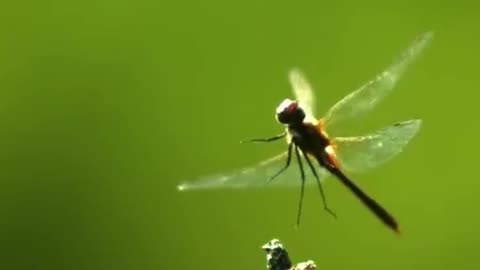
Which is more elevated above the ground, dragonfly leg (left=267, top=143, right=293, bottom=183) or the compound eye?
the compound eye

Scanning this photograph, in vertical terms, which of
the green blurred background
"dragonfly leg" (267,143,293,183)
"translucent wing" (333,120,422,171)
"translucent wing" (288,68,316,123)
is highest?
the green blurred background

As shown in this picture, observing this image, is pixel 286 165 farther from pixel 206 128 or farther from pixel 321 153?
pixel 206 128

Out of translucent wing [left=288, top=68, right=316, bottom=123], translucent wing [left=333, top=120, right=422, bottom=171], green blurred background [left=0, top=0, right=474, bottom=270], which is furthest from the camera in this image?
green blurred background [left=0, top=0, right=474, bottom=270]

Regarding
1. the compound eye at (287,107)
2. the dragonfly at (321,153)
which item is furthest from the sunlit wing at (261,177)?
the compound eye at (287,107)

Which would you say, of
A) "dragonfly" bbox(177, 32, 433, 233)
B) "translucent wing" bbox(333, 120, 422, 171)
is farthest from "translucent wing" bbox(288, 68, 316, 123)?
"translucent wing" bbox(333, 120, 422, 171)

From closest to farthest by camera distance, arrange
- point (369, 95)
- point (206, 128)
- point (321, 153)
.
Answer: point (321, 153), point (369, 95), point (206, 128)

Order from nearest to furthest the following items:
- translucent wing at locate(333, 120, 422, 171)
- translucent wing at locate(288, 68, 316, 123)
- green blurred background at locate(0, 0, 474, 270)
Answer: translucent wing at locate(333, 120, 422, 171) → translucent wing at locate(288, 68, 316, 123) → green blurred background at locate(0, 0, 474, 270)

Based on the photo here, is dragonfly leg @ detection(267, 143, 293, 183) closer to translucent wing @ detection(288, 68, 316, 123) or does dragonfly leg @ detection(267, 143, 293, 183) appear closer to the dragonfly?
the dragonfly

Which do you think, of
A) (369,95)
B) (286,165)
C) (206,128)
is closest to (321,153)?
(286,165)
